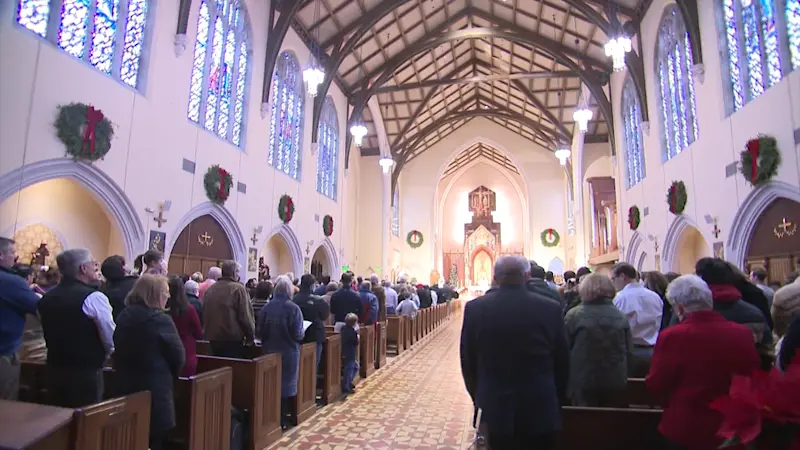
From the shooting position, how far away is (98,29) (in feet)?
22.9

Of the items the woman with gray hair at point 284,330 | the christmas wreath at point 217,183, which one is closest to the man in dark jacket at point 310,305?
the woman with gray hair at point 284,330

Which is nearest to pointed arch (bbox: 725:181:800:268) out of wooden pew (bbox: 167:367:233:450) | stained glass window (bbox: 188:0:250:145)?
wooden pew (bbox: 167:367:233:450)

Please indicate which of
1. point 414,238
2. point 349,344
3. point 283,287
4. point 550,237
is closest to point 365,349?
point 349,344

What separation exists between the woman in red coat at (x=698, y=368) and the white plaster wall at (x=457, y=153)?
22.1 m

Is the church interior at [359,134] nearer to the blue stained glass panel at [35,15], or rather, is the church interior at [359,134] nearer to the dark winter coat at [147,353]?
the blue stained glass panel at [35,15]

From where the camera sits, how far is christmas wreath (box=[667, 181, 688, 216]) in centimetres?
952

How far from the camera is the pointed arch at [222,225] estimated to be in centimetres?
832

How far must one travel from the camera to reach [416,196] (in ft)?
79.4

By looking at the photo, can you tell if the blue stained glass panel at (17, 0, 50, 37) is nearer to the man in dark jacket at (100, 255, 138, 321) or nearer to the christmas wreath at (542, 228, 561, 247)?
the man in dark jacket at (100, 255, 138, 321)

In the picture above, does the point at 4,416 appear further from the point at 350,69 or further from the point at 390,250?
the point at 390,250

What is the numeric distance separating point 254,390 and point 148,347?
48.4 inches

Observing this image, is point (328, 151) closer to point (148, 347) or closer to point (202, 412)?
point (202, 412)

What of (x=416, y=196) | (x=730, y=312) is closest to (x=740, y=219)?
(x=730, y=312)

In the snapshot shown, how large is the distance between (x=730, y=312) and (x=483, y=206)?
25.9 meters
